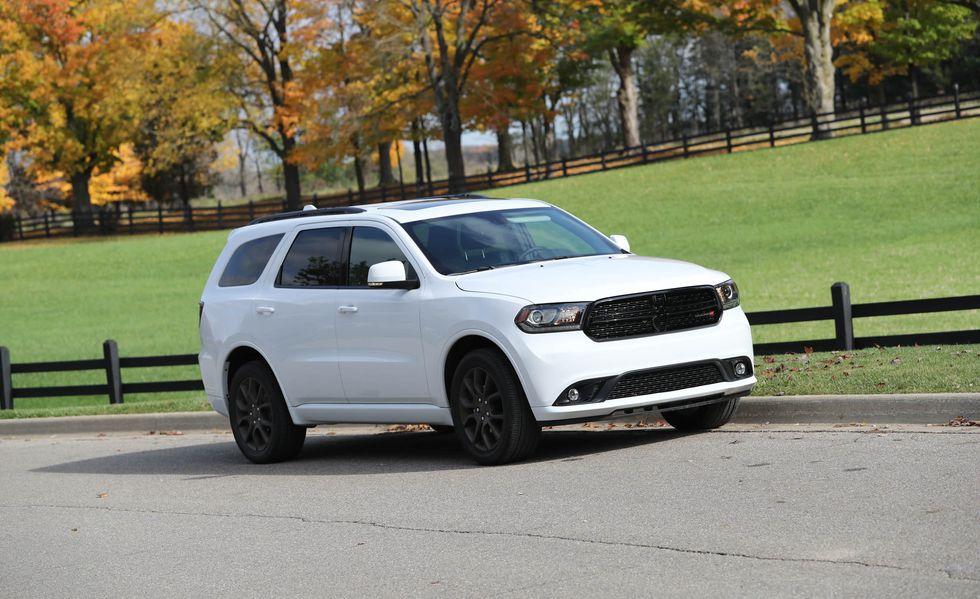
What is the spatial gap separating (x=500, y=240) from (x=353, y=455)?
2.60 m

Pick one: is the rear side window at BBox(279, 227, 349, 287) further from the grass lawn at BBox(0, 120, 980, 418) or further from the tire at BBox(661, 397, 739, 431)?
the grass lawn at BBox(0, 120, 980, 418)

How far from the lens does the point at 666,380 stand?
361 inches

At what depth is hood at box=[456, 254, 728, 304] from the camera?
8.99 meters

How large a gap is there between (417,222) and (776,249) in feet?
73.6

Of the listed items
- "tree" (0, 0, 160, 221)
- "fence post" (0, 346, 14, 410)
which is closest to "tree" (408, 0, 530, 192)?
"tree" (0, 0, 160, 221)

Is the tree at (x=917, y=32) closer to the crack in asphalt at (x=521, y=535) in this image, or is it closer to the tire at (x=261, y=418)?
the tire at (x=261, y=418)

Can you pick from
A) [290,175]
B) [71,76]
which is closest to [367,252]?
[290,175]

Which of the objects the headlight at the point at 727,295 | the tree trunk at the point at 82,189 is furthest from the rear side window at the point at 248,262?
the tree trunk at the point at 82,189

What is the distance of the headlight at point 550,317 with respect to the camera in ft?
29.3

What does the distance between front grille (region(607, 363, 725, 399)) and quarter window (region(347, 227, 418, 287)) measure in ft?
7.38

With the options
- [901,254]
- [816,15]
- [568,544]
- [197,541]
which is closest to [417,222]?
[197,541]

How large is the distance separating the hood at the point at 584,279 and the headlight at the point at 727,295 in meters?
0.06

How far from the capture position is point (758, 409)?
34.7ft

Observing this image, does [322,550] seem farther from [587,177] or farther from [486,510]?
[587,177]
